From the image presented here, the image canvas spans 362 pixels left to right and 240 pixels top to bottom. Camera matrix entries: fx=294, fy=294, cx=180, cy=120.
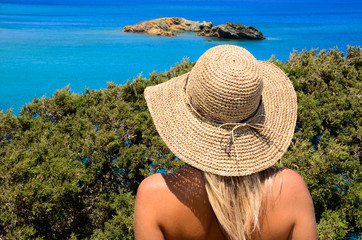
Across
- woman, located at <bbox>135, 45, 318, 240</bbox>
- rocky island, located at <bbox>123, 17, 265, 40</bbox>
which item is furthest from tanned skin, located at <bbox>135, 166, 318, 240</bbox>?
rocky island, located at <bbox>123, 17, 265, 40</bbox>

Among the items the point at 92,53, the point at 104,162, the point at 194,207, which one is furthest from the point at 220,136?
the point at 92,53

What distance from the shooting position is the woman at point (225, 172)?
109 cm

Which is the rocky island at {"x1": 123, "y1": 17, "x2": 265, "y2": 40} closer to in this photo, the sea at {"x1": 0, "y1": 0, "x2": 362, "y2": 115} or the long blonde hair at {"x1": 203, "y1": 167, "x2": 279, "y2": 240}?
the sea at {"x1": 0, "y1": 0, "x2": 362, "y2": 115}

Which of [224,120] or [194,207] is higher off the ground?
[224,120]

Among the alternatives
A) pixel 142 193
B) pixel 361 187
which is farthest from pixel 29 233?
pixel 361 187

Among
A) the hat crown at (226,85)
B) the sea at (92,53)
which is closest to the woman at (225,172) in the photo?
the hat crown at (226,85)

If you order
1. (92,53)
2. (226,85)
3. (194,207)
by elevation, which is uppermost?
(92,53)

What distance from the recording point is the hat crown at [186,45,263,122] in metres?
1.07

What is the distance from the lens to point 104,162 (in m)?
3.75

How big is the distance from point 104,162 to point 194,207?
9.10 ft

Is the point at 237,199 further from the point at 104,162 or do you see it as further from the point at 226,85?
the point at 104,162

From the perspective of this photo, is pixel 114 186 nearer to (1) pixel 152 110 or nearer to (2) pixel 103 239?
(2) pixel 103 239

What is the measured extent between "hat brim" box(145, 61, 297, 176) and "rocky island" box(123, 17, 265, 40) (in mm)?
25348

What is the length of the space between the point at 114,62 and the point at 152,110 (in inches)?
628
